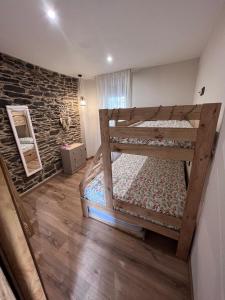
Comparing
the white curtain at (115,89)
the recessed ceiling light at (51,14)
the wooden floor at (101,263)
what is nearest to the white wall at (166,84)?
the white curtain at (115,89)

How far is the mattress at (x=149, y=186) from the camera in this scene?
1.45 m

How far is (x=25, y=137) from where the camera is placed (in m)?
2.50

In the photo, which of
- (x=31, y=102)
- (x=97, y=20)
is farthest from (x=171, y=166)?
(x=31, y=102)

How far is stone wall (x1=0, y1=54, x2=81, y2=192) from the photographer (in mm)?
2166

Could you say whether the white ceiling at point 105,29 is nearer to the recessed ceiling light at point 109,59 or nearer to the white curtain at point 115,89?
the recessed ceiling light at point 109,59

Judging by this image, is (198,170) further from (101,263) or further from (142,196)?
(101,263)

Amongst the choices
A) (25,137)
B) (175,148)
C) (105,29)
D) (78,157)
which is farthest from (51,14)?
(78,157)

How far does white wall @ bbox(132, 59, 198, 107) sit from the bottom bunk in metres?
1.66

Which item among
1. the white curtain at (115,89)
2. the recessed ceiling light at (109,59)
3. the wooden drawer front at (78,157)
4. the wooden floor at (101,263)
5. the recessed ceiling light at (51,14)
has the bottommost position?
the wooden floor at (101,263)


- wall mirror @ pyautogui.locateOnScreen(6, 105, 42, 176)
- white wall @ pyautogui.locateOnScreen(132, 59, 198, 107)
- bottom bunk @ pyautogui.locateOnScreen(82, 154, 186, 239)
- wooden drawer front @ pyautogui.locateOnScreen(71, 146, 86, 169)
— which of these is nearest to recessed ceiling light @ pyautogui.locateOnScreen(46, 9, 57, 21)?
wall mirror @ pyautogui.locateOnScreen(6, 105, 42, 176)

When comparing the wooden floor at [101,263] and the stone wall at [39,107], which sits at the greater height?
the stone wall at [39,107]

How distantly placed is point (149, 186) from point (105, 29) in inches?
79.5

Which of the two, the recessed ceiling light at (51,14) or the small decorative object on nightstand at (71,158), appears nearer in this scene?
the recessed ceiling light at (51,14)

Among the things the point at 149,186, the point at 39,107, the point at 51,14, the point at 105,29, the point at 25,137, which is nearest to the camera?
the point at 51,14
